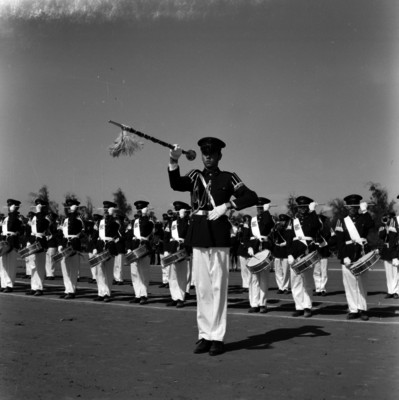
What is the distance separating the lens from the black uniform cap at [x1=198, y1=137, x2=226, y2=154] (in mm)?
7637

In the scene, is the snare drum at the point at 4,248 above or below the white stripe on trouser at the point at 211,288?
above

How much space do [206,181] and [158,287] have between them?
9761 mm

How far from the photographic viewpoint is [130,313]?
434 inches

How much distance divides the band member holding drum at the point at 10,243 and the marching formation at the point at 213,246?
0.02m

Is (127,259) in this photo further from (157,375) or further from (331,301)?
(157,375)

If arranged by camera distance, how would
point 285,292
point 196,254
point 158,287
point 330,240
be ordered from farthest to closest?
1. point 158,287
2. point 285,292
3. point 330,240
4. point 196,254

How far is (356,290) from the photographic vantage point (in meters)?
10.2

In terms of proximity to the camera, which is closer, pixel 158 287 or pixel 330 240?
pixel 330 240

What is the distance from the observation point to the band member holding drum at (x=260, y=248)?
443 inches

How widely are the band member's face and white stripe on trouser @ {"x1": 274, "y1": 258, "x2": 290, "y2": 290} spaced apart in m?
7.89

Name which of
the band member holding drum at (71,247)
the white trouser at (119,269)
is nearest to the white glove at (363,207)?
the band member holding drum at (71,247)

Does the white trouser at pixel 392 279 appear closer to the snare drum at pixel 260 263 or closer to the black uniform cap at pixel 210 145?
the snare drum at pixel 260 263

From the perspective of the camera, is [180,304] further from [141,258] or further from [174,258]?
[141,258]

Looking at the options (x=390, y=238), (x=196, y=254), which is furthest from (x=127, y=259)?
(x=390, y=238)
